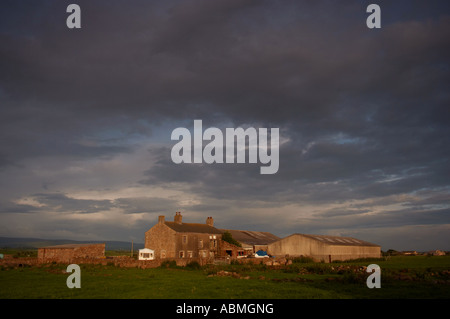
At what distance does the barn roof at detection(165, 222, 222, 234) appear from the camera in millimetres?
69250

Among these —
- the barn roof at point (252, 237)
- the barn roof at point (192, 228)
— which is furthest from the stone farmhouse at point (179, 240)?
the barn roof at point (252, 237)

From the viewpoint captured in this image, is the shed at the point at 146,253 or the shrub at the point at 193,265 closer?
the shrub at the point at 193,265

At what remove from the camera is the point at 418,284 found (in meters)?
27.1

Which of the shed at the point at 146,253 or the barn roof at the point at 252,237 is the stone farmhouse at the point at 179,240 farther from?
the barn roof at the point at 252,237

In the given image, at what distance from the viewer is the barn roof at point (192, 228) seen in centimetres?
6925

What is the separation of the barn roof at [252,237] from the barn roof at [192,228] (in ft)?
19.0

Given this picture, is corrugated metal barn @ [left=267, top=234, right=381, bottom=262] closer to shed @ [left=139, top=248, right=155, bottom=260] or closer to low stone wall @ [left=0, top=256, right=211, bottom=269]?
shed @ [left=139, top=248, right=155, bottom=260]

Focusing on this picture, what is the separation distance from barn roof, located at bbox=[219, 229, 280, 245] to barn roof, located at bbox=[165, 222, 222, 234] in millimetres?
5805

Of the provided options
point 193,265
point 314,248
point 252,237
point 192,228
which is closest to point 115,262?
point 193,265

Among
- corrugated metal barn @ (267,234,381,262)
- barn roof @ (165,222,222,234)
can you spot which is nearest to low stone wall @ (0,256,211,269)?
barn roof @ (165,222,222,234)

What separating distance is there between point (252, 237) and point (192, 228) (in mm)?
22357

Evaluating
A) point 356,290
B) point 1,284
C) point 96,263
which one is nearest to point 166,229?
point 96,263
